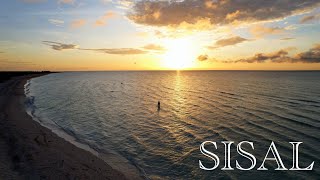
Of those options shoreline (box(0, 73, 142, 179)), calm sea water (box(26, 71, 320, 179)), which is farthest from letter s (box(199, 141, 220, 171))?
shoreline (box(0, 73, 142, 179))

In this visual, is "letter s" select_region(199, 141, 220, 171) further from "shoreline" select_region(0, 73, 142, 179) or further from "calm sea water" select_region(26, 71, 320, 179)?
"shoreline" select_region(0, 73, 142, 179)

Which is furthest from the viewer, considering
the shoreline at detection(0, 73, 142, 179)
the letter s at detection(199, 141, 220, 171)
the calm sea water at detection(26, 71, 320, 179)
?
the letter s at detection(199, 141, 220, 171)

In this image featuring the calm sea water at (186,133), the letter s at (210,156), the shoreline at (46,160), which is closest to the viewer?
the shoreline at (46,160)

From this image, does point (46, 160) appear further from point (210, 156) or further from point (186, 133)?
point (186, 133)

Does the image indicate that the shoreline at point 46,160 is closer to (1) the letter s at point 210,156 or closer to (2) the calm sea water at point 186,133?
(2) the calm sea water at point 186,133

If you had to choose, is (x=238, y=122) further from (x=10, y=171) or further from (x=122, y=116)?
(x=10, y=171)

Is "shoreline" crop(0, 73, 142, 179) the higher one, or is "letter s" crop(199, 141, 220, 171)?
"shoreline" crop(0, 73, 142, 179)

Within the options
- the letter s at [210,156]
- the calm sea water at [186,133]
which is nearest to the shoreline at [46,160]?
the calm sea water at [186,133]

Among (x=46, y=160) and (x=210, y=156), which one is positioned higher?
(x=46, y=160)

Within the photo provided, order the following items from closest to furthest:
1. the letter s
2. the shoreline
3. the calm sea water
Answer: the shoreline → the calm sea water → the letter s

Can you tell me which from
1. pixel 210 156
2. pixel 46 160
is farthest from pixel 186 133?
pixel 46 160

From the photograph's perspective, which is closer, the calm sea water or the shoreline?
the shoreline

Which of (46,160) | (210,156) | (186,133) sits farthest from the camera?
(186,133)

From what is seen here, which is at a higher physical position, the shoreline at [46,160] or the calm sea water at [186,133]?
the shoreline at [46,160]
